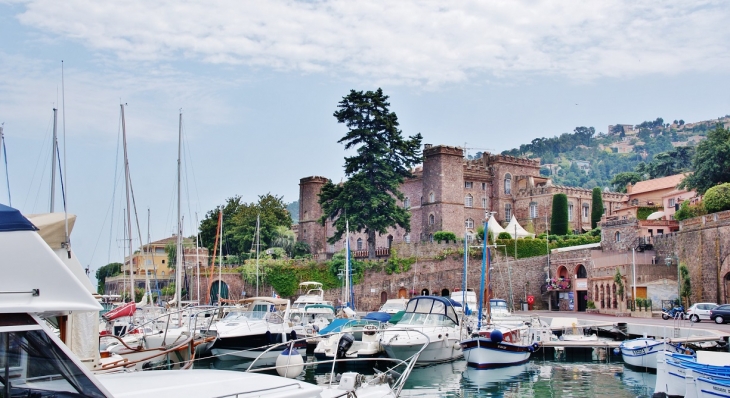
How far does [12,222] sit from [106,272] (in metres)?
84.1

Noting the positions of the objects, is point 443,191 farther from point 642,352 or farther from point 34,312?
point 34,312

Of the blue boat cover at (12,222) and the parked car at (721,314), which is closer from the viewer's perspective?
the blue boat cover at (12,222)

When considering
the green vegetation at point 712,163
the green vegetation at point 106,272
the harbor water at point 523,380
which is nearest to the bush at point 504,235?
the green vegetation at point 712,163

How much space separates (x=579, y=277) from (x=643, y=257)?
443cm

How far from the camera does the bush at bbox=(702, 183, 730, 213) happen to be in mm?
39562

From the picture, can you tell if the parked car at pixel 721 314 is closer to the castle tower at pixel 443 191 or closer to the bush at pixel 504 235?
the bush at pixel 504 235

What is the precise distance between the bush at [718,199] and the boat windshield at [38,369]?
40169 millimetres

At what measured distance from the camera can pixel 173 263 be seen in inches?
2303

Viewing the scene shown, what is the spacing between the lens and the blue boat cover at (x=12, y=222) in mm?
5168

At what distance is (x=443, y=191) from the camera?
187 ft

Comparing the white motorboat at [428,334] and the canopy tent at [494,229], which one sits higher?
the canopy tent at [494,229]

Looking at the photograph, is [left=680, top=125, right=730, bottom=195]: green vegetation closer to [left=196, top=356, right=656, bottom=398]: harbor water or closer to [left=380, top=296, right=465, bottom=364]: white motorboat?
[left=196, top=356, right=656, bottom=398]: harbor water

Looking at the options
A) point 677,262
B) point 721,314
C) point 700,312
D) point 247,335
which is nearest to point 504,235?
point 677,262

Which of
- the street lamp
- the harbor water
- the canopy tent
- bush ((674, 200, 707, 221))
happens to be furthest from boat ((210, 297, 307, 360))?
the canopy tent
